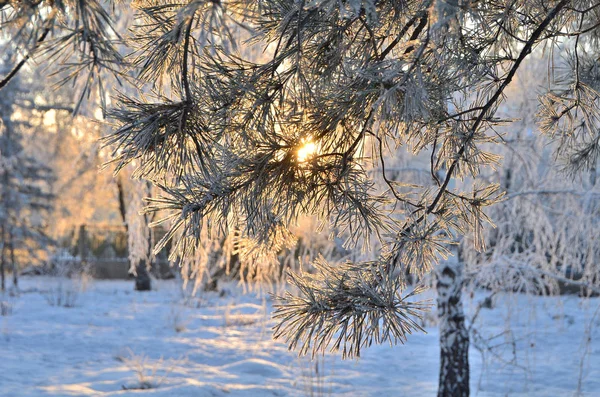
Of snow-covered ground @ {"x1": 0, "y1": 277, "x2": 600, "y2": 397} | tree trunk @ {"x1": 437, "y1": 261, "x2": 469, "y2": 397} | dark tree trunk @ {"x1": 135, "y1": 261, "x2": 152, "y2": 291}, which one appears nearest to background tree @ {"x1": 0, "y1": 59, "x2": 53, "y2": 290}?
dark tree trunk @ {"x1": 135, "y1": 261, "x2": 152, "y2": 291}

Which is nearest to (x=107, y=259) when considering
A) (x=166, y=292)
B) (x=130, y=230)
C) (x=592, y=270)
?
(x=166, y=292)

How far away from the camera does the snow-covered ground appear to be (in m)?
6.29

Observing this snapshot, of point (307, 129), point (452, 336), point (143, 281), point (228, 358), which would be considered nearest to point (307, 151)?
point (307, 129)

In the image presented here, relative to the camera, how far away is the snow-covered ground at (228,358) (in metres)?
6.29

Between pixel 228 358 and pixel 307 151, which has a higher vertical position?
pixel 307 151

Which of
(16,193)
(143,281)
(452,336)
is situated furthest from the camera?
(16,193)

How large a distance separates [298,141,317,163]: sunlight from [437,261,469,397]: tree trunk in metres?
3.66

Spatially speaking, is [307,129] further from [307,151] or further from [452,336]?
[452,336]

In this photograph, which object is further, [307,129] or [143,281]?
[143,281]

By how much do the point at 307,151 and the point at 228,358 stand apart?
607 cm

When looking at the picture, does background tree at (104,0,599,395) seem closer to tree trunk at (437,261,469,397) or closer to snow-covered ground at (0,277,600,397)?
tree trunk at (437,261,469,397)

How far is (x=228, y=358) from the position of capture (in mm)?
7895

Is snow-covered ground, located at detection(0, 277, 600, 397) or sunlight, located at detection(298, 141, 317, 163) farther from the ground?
sunlight, located at detection(298, 141, 317, 163)

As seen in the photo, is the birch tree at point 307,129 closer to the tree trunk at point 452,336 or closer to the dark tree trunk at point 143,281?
the tree trunk at point 452,336
